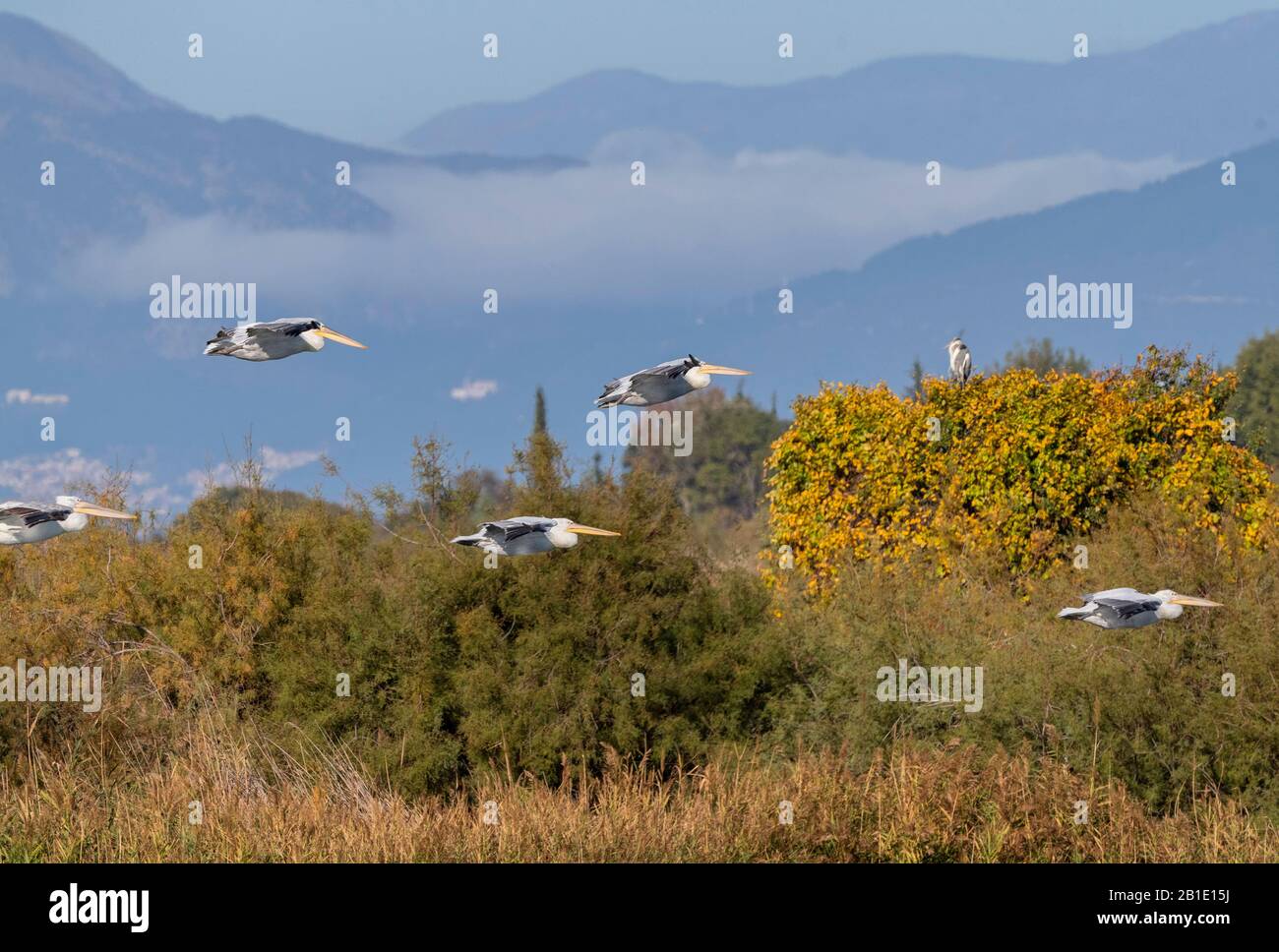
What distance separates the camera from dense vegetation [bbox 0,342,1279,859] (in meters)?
12.8

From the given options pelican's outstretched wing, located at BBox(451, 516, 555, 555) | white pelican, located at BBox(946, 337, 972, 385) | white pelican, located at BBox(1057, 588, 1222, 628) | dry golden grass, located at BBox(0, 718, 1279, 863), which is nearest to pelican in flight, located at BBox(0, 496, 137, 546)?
pelican's outstretched wing, located at BBox(451, 516, 555, 555)

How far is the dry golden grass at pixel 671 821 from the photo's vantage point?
11.9 metres

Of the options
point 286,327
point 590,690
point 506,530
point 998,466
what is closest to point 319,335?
point 286,327

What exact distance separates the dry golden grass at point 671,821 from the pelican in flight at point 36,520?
10.9 feet

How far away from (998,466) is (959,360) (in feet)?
5.10

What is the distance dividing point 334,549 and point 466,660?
217cm

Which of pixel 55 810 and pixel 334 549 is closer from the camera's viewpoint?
pixel 55 810

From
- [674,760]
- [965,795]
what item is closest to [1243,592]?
[965,795]

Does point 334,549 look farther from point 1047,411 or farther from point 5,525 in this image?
point 1047,411

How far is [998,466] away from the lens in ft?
68.9

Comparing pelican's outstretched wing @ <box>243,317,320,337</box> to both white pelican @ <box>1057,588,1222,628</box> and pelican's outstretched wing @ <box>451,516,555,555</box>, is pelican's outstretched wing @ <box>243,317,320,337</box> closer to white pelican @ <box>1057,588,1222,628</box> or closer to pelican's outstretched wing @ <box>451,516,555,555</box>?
pelican's outstretched wing @ <box>451,516,555,555</box>

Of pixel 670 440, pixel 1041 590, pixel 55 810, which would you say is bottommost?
pixel 55 810

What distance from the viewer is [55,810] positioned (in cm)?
A: 1323

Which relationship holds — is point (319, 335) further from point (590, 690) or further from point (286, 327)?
point (590, 690)
